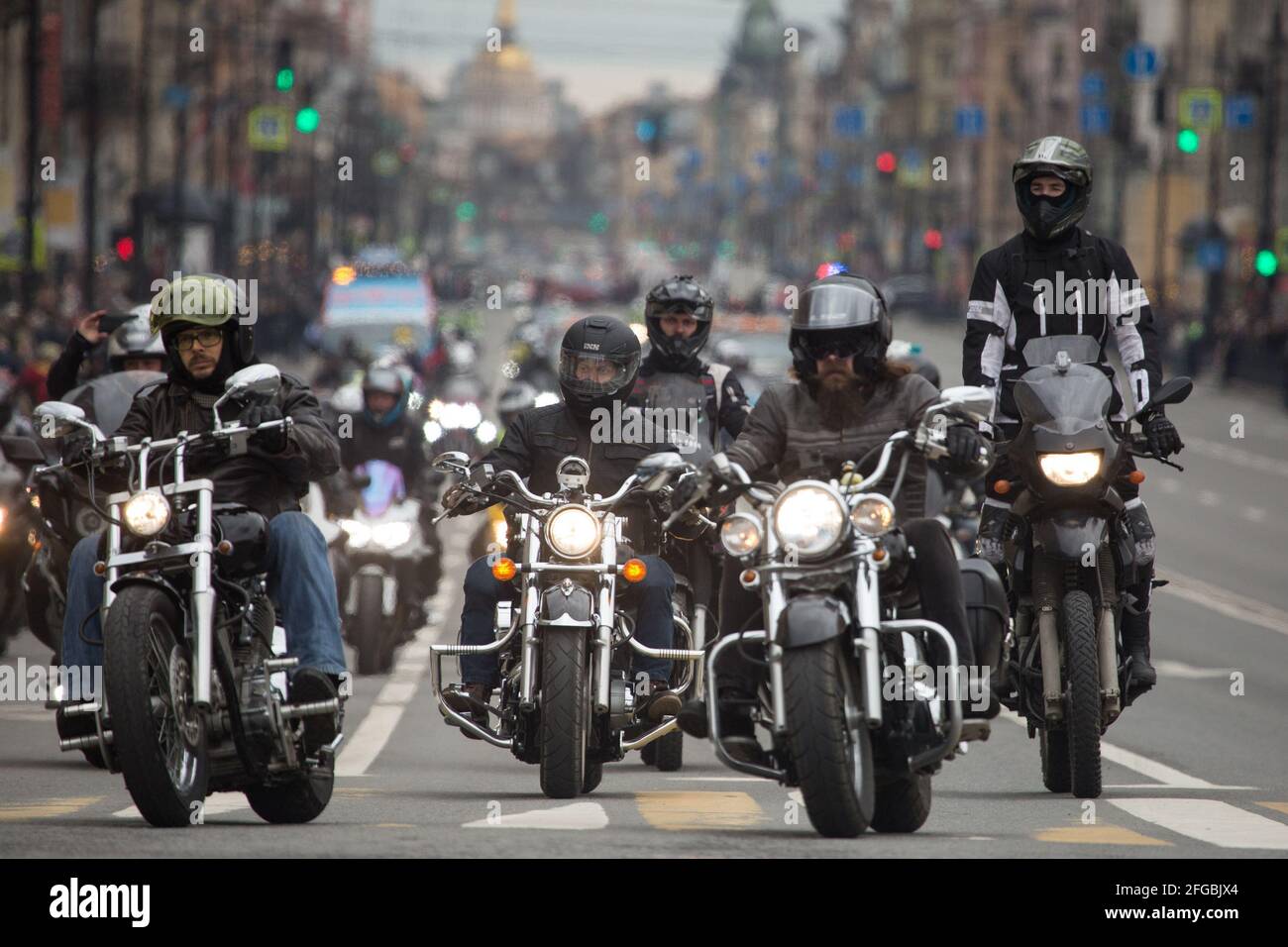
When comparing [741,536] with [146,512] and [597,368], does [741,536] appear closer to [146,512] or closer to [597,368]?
[146,512]

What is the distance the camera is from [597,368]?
37.0 feet

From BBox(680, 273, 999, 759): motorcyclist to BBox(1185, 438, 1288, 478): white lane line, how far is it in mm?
31860

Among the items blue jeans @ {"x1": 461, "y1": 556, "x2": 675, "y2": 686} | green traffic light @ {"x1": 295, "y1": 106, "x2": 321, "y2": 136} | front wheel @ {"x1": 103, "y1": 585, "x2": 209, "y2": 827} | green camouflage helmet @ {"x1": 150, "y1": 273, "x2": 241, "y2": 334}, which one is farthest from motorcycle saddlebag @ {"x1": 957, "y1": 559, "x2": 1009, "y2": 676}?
green traffic light @ {"x1": 295, "y1": 106, "x2": 321, "y2": 136}

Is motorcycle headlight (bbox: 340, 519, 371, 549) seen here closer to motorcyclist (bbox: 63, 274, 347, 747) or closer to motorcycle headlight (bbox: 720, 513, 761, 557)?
motorcyclist (bbox: 63, 274, 347, 747)

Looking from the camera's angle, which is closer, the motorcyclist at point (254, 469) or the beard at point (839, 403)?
the motorcyclist at point (254, 469)

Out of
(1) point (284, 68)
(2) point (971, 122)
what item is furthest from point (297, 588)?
(2) point (971, 122)

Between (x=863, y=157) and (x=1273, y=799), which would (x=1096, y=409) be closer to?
(x=1273, y=799)

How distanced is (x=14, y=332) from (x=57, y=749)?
706 inches

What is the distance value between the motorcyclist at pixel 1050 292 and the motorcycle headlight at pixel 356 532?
278 inches

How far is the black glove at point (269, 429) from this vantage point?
8.99 metres

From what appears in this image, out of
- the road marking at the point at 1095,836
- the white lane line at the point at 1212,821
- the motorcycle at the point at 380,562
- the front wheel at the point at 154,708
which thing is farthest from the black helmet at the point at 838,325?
the motorcycle at the point at 380,562

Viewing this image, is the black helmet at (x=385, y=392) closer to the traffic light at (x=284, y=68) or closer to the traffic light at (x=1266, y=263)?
the traffic light at (x=284, y=68)
